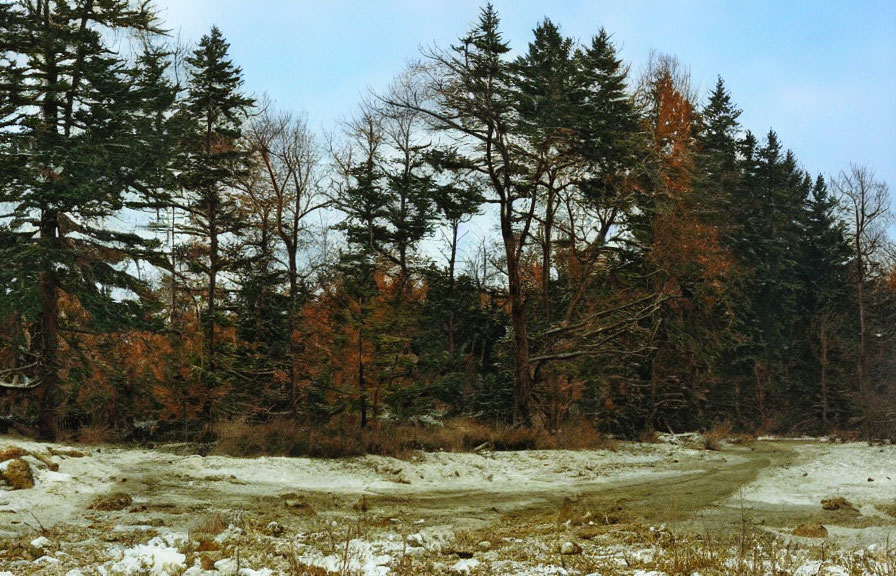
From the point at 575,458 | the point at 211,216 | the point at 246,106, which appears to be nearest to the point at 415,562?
the point at 575,458

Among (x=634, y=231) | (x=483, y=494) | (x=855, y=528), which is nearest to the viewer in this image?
(x=855, y=528)

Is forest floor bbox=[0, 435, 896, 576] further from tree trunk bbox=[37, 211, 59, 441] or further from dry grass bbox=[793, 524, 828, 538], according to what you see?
tree trunk bbox=[37, 211, 59, 441]

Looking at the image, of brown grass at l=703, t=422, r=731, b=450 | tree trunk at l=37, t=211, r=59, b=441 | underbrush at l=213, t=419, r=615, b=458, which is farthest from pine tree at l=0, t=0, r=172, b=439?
brown grass at l=703, t=422, r=731, b=450

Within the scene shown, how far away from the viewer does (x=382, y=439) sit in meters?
17.1

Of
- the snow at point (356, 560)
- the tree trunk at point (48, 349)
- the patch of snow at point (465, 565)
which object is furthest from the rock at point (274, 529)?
the tree trunk at point (48, 349)

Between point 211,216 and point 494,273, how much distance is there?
74.6ft

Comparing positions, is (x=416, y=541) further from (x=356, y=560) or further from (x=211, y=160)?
(x=211, y=160)

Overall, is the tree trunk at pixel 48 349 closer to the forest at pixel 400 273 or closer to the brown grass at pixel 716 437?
the forest at pixel 400 273

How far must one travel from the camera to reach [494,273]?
44.7 metres

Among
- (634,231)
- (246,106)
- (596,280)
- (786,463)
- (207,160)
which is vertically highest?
(246,106)

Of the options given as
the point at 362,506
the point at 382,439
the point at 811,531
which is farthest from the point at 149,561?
the point at 382,439

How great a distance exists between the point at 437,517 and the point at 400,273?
24461 millimetres

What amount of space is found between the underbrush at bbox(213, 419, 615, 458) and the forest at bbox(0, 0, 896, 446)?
8.6 inches

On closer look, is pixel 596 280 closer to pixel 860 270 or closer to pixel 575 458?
pixel 575 458
